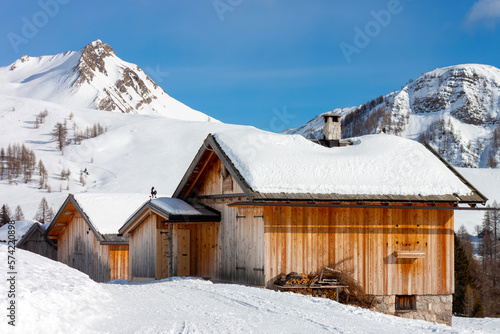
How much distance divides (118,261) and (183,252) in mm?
7194

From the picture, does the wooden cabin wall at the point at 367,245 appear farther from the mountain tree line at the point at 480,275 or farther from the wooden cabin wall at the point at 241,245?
the mountain tree line at the point at 480,275

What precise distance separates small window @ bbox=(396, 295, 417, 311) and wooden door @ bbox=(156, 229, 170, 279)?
26.1 feet

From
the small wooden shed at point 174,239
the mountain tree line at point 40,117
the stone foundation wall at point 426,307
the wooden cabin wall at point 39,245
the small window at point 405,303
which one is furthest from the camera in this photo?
the mountain tree line at point 40,117

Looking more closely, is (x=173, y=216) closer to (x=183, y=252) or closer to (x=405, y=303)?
(x=183, y=252)

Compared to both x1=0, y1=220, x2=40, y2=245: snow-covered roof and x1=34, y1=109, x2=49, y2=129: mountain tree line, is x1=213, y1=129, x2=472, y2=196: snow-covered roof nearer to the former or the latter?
x1=0, y1=220, x2=40, y2=245: snow-covered roof

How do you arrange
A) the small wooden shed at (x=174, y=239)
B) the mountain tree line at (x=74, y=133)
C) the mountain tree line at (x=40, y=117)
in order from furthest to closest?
the mountain tree line at (x=40, y=117)
the mountain tree line at (x=74, y=133)
the small wooden shed at (x=174, y=239)

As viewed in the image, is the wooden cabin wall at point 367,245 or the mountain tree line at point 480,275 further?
the mountain tree line at point 480,275

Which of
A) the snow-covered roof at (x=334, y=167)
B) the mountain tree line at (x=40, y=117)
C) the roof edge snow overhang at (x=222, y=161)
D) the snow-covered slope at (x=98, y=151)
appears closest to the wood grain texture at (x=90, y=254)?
the roof edge snow overhang at (x=222, y=161)

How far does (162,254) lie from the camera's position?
64.1ft

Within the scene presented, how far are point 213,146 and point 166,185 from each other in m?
67.5

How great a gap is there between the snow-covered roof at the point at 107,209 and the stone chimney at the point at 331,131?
11.1m

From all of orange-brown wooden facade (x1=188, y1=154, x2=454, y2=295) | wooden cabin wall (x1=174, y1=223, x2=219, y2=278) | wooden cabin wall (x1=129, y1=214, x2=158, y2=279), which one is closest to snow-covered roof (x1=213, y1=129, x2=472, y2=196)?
orange-brown wooden facade (x1=188, y1=154, x2=454, y2=295)

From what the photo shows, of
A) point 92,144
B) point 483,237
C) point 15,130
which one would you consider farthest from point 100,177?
point 483,237

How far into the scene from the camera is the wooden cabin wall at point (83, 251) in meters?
25.2
